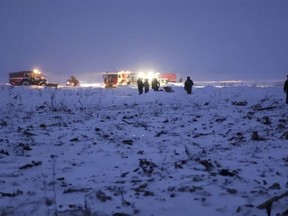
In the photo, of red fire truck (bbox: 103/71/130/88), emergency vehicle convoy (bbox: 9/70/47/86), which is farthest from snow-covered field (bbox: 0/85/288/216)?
red fire truck (bbox: 103/71/130/88)

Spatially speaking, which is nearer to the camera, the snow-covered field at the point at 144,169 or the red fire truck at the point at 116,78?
the snow-covered field at the point at 144,169

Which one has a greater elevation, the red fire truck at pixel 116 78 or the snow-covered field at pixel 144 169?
the red fire truck at pixel 116 78

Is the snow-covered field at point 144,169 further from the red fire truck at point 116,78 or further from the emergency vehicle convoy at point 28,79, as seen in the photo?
the red fire truck at point 116,78

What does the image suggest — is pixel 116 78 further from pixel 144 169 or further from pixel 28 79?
pixel 144 169

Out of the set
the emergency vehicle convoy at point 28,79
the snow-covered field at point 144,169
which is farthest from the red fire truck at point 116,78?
the snow-covered field at point 144,169

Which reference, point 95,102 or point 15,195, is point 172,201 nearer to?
point 15,195

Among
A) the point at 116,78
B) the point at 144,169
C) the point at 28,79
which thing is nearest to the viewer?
the point at 144,169

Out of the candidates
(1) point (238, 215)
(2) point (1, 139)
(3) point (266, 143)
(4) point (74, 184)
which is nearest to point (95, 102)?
(2) point (1, 139)

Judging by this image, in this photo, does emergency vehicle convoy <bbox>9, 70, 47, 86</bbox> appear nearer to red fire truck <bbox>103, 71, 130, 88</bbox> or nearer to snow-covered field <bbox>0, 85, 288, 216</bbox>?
red fire truck <bbox>103, 71, 130, 88</bbox>

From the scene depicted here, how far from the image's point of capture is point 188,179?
6.02m

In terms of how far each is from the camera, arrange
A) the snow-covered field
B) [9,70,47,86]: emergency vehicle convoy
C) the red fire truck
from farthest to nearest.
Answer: the red fire truck, [9,70,47,86]: emergency vehicle convoy, the snow-covered field

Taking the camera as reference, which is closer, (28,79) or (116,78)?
(28,79)

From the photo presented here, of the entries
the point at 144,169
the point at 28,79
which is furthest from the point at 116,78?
the point at 144,169

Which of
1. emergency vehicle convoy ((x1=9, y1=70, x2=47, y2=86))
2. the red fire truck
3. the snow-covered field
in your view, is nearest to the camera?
the snow-covered field
